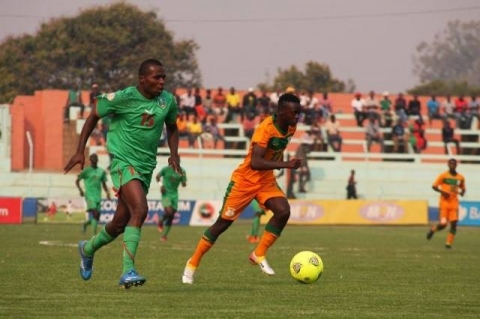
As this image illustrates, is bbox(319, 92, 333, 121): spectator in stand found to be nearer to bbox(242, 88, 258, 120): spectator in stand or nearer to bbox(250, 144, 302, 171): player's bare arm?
bbox(242, 88, 258, 120): spectator in stand

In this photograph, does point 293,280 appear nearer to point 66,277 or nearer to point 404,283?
point 404,283

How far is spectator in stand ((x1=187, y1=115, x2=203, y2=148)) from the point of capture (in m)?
47.4

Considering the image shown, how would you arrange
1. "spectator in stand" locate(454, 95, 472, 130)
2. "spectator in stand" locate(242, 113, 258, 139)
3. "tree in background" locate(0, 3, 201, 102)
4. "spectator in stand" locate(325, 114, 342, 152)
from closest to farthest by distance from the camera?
"spectator in stand" locate(242, 113, 258, 139) < "spectator in stand" locate(325, 114, 342, 152) < "spectator in stand" locate(454, 95, 472, 130) < "tree in background" locate(0, 3, 201, 102)

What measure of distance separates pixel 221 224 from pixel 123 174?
2.50 meters

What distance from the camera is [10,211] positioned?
3800 centimetres

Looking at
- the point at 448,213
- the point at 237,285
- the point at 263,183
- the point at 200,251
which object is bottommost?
the point at 448,213

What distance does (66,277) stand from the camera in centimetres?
1448

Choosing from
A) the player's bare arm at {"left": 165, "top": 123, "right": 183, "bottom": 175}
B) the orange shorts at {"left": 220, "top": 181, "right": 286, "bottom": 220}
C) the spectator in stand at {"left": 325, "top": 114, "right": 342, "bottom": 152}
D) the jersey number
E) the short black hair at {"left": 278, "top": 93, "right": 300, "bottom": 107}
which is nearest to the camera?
the jersey number

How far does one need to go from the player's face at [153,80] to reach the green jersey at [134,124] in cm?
15

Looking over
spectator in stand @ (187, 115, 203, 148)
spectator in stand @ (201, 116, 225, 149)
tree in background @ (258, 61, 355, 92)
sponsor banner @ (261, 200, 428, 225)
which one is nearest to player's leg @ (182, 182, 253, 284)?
sponsor banner @ (261, 200, 428, 225)

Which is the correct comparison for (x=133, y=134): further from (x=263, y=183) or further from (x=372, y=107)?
→ (x=372, y=107)

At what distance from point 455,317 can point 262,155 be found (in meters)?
4.32

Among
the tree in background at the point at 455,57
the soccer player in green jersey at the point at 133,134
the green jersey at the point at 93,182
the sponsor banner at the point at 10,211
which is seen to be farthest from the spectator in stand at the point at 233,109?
the tree in background at the point at 455,57

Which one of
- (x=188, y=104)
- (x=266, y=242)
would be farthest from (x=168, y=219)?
(x=188, y=104)
